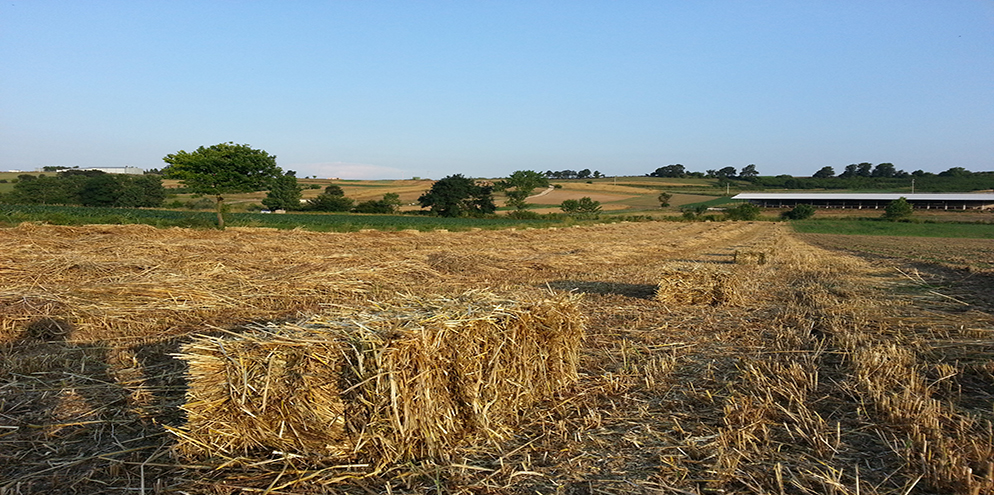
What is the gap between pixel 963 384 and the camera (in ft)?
16.1

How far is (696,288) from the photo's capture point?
9.12 m

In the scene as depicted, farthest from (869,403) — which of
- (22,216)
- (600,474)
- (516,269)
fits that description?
(22,216)

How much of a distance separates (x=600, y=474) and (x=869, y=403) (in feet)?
8.37

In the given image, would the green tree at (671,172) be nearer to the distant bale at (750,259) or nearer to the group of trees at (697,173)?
the group of trees at (697,173)

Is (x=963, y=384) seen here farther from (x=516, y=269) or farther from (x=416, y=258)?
(x=416, y=258)

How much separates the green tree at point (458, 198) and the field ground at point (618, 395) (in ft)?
211

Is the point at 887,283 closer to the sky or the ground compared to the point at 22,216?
closer to the ground

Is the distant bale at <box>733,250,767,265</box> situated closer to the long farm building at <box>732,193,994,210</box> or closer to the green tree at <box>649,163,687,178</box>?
the long farm building at <box>732,193,994,210</box>

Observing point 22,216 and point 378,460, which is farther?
point 22,216

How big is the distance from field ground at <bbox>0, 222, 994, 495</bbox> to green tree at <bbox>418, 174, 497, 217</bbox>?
64270 mm

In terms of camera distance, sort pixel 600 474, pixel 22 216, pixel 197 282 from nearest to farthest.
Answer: pixel 600 474 < pixel 197 282 < pixel 22 216

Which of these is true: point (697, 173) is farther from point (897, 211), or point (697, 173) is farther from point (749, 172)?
point (897, 211)

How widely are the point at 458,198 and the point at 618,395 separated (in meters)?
71.0

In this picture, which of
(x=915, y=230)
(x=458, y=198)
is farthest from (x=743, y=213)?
(x=458, y=198)
